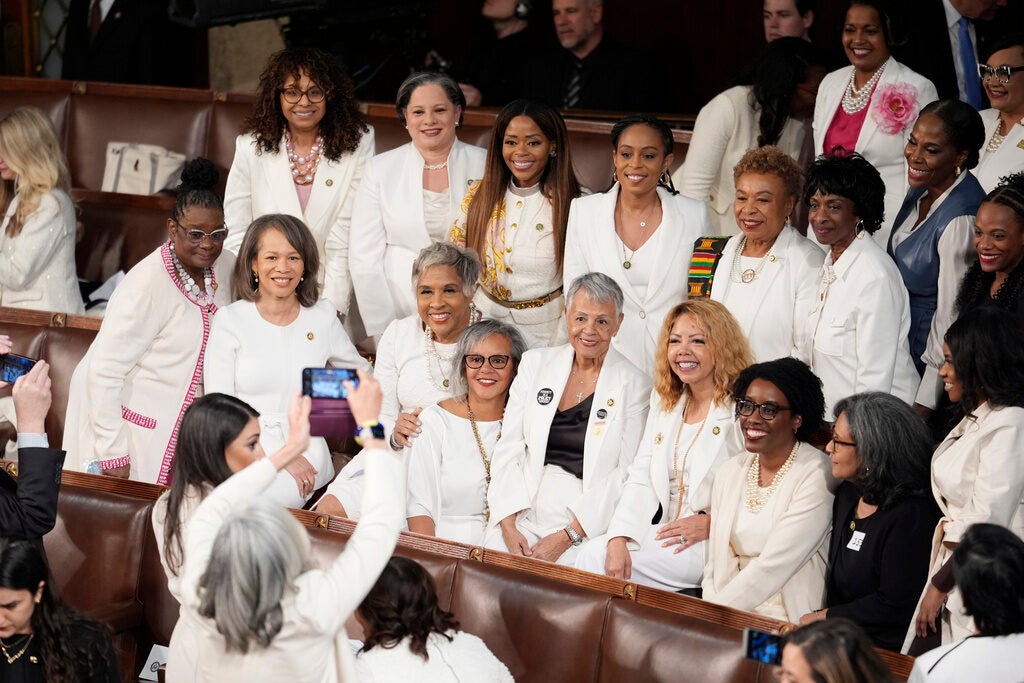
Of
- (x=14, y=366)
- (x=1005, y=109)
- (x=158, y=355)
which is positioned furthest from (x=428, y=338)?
(x=1005, y=109)

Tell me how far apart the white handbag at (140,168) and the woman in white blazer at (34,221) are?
765 millimetres

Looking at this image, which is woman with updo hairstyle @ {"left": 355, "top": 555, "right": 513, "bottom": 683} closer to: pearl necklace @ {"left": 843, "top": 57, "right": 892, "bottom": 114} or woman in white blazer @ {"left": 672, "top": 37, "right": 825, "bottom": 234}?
woman in white blazer @ {"left": 672, "top": 37, "right": 825, "bottom": 234}

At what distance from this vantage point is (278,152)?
537cm

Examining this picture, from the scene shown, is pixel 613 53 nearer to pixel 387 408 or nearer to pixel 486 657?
pixel 387 408

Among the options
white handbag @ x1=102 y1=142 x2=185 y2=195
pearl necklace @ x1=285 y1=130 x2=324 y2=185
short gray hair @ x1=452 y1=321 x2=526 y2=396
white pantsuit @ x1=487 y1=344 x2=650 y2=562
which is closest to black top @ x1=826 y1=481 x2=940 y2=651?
white pantsuit @ x1=487 y1=344 x2=650 y2=562

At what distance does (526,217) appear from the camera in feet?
15.9

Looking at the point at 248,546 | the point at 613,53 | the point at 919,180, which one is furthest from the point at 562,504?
the point at 613,53

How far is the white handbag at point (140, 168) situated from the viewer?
21.2ft

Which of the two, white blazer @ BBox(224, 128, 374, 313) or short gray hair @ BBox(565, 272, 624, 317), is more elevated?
white blazer @ BBox(224, 128, 374, 313)

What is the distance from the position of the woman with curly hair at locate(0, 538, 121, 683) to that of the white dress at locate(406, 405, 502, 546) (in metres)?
1.43

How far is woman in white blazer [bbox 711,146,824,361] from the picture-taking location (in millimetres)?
4379

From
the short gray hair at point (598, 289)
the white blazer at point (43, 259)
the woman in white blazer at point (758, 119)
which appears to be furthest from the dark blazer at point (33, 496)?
the woman in white blazer at point (758, 119)

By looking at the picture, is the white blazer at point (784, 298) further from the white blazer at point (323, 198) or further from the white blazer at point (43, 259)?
the white blazer at point (43, 259)

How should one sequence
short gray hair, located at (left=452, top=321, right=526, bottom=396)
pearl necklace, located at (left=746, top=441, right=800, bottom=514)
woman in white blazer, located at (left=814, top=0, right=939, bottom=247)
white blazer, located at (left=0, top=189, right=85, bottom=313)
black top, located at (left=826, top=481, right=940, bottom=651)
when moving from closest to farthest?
black top, located at (left=826, top=481, right=940, bottom=651) < pearl necklace, located at (left=746, top=441, right=800, bottom=514) < short gray hair, located at (left=452, top=321, right=526, bottom=396) < woman in white blazer, located at (left=814, top=0, right=939, bottom=247) < white blazer, located at (left=0, top=189, right=85, bottom=313)
